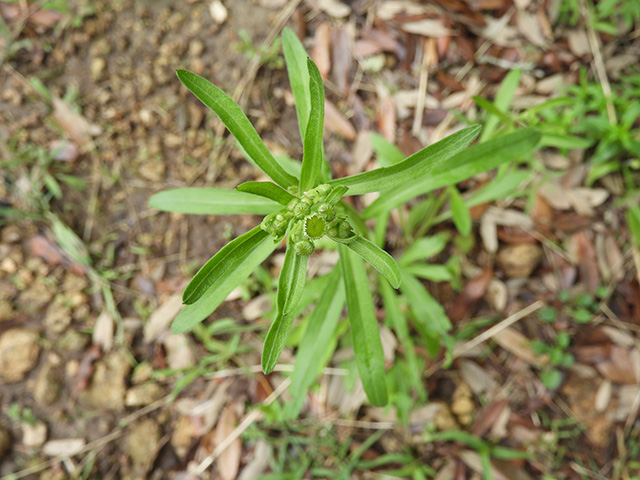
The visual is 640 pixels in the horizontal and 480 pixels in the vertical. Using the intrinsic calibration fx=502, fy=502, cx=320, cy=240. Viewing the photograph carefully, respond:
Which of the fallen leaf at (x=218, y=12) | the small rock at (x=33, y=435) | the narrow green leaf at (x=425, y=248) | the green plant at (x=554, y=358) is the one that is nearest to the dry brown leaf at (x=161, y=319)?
the small rock at (x=33, y=435)

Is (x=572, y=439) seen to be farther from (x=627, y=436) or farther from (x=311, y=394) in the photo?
(x=311, y=394)

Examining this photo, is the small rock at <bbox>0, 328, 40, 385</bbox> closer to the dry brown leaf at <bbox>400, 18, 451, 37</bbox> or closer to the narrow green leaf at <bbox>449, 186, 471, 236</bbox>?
the narrow green leaf at <bbox>449, 186, 471, 236</bbox>

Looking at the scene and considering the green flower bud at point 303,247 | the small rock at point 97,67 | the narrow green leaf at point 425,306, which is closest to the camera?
the green flower bud at point 303,247

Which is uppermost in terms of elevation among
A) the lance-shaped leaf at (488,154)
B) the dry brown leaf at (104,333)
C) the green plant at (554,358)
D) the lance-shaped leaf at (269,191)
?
the lance-shaped leaf at (269,191)

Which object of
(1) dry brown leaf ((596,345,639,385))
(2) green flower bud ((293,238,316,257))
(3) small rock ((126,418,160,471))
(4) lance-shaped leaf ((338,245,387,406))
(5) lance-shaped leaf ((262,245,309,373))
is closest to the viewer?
(2) green flower bud ((293,238,316,257))

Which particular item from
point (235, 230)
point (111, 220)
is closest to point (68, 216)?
point (111, 220)

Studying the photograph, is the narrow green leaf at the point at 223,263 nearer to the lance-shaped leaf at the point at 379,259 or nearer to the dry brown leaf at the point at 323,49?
the lance-shaped leaf at the point at 379,259

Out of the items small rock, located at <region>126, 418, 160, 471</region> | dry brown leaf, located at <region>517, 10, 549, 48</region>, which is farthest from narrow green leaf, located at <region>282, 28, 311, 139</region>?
small rock, located at <region>126, 418, 160, 471</region>
